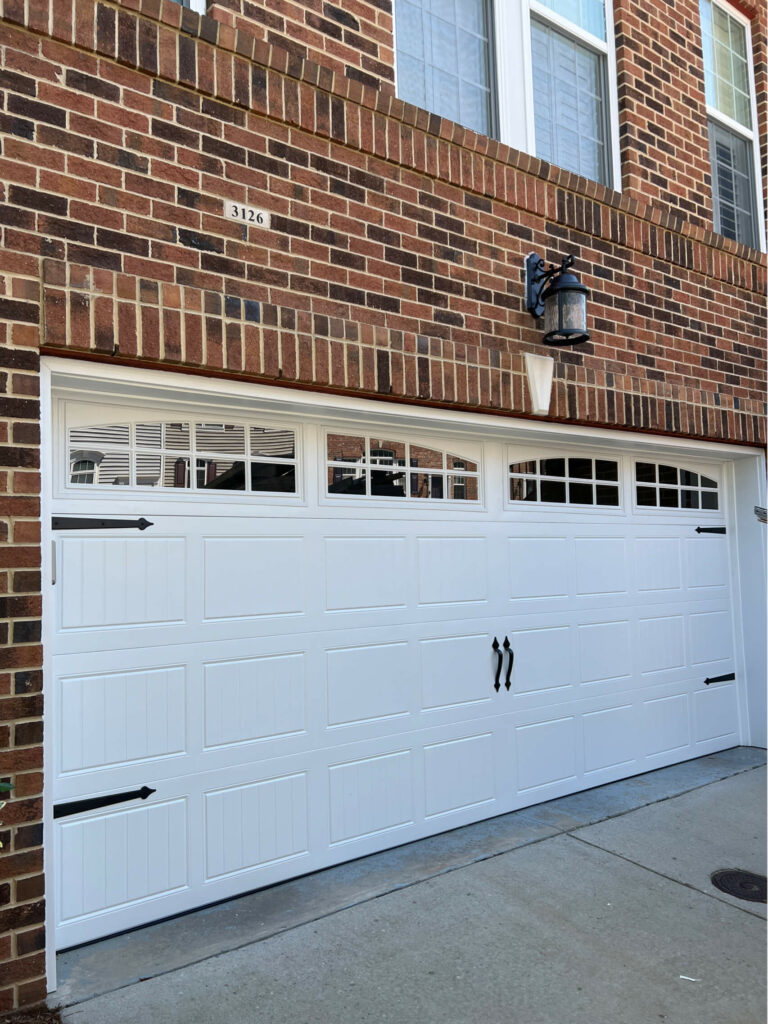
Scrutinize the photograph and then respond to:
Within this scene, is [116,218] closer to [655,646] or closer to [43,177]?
[43,177]

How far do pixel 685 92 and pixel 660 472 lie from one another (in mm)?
2903

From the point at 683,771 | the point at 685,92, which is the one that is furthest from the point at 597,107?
the point at 683,771

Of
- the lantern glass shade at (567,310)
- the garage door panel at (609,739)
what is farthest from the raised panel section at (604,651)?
the lantern glass shade at (567,310)

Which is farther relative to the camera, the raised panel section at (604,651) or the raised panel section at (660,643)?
the raised panel section at (660,643)

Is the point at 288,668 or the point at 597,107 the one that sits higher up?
the point at 597,107

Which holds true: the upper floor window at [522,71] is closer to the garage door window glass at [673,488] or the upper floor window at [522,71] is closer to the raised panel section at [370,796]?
the garage door window glass at [673,488]

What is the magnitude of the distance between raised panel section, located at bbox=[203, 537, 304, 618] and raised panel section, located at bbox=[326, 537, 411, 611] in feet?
0.68

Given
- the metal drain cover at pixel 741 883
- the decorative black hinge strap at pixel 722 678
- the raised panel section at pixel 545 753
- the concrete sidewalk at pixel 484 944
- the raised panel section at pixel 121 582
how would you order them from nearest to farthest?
the concrete sidewalk at pixel 484 944 < the raised panel section at pixel 121 582 < the metal drain cover at pixel 741 883 < the raised panel section at pixel 545 753 < the decorative black hinge strap at pixel 722 678

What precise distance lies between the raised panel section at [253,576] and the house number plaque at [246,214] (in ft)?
4.84

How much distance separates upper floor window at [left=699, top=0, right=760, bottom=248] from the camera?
6.52m

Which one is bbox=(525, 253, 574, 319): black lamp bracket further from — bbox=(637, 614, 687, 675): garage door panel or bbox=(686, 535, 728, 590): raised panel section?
bbox=(686, 535, 728, 590): raised panel section

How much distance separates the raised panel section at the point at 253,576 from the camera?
3777mm

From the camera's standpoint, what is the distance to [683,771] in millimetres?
5832

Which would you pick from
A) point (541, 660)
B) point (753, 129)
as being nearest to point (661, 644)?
point (541, 660)
